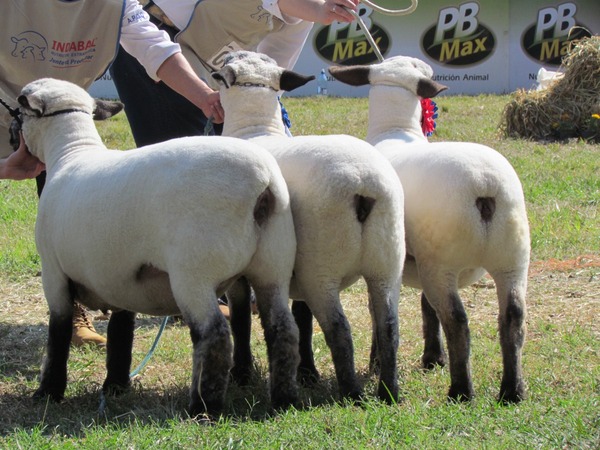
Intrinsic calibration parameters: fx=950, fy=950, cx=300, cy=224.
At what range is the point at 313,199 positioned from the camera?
4.39 meters

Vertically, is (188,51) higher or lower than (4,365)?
higher

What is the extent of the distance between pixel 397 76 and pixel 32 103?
6.71ft

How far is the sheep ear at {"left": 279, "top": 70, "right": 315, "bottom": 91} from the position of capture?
5.16 m

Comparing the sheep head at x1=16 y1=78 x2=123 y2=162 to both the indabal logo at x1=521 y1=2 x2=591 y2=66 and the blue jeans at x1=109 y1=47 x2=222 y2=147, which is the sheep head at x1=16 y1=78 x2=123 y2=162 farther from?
the indabal logo at x1=521 y1=2 x2=591 y2=66

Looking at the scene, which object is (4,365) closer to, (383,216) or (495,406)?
(383,216)

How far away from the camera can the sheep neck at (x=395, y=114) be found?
5461 millimetres

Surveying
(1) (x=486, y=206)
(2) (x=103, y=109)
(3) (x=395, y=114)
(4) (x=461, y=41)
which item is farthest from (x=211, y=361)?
(4) (x=461, y=41)

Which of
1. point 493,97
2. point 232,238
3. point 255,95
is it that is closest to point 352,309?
point 255,95

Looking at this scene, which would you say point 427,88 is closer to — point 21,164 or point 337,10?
point 337,10

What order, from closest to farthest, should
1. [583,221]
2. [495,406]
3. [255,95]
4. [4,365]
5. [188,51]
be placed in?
1. [495,406]
2. [255,95]
3. [4,365]
4. [188,51]
5. [583,221]

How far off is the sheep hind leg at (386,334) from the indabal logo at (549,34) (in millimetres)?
16841

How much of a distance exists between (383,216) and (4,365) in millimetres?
2581

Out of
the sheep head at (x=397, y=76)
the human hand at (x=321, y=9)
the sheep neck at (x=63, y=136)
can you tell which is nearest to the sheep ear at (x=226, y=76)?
the sheep head at (x=397, y=76)

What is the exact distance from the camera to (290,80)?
5.19m
